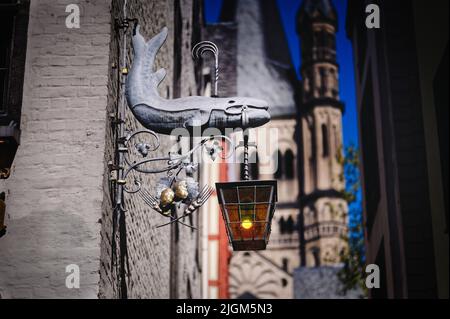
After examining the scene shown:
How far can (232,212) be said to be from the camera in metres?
7.43

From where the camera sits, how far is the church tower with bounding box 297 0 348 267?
78312mm

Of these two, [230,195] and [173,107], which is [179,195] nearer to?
[230,195]

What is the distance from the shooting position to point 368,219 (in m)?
17.9

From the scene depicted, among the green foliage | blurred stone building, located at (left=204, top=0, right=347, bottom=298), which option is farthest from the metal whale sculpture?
blurred stone building, located at (left=204, top=0, right=347, bottom=298)

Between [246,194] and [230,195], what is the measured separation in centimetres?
14

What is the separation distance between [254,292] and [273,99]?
748 inches

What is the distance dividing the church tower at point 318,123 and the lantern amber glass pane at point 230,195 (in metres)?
70.7

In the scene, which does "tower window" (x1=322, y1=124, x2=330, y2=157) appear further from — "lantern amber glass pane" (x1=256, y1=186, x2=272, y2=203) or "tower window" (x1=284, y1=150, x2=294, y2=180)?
"lantern amber glass pane" (x1=256, y1=186, x2=272, y2=203)

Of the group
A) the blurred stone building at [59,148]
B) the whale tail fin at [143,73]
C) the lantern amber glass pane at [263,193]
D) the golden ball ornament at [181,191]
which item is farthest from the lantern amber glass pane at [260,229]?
the whale tail fin at [143,73]

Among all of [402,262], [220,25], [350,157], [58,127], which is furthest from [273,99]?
[58,127]

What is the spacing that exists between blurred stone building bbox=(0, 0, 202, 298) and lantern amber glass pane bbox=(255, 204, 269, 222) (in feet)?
4.47

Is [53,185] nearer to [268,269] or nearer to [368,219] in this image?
[368,219]

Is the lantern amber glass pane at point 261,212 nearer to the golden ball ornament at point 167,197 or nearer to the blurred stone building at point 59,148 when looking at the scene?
the golden ball ornament at point 167,197

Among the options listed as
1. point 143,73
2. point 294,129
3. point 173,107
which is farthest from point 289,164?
point 173,107
